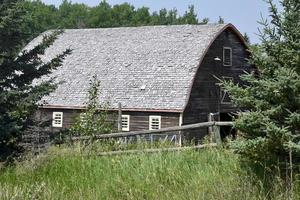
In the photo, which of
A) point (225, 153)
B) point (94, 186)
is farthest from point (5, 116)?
point (225, 153)

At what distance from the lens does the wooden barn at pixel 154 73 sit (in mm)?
27984

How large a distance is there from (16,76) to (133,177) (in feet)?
17.0

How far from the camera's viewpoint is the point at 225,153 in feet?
28.5

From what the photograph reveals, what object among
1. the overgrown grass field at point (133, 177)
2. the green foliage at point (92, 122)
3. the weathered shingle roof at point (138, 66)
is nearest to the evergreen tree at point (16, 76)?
the overgrown grass field at point (133, 177)

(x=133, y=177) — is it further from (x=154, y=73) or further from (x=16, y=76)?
(x=154, y=73)

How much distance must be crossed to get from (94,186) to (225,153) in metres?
2.20

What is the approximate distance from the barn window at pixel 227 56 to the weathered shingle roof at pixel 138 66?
5.98 feet

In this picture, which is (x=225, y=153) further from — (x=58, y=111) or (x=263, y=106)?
(x=58, y=111)

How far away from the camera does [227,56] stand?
3334 cm

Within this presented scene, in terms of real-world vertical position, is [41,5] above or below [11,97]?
above

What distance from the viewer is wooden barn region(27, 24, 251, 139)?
91.8ft

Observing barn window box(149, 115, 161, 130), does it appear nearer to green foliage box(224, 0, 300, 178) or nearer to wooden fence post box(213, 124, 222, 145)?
wooden fence post box(213, 124, 222, 145)

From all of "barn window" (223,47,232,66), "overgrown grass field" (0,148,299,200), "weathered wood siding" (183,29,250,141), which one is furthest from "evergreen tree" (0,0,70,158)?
"barn window" (223,47,232,66)

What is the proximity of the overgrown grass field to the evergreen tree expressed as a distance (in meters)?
1.50
